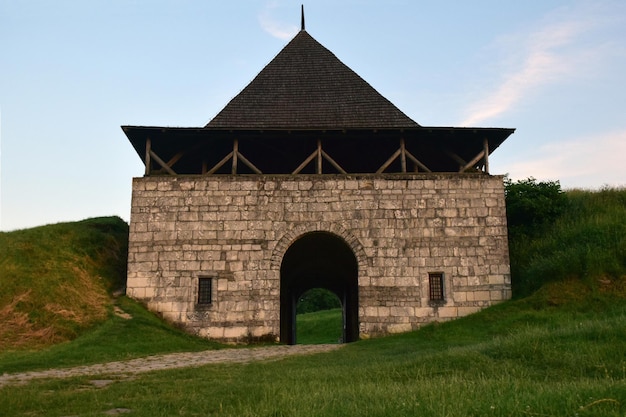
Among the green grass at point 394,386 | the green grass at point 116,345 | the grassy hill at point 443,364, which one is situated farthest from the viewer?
the green grass at point 116,345

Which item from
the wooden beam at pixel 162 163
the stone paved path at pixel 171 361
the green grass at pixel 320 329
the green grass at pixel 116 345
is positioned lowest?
the green grass at pixel 320 329

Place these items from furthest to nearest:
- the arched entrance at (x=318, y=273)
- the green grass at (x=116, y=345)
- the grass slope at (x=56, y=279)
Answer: the arched entrance at (x=318, y=273)
the grass slope at (x=56, y=279)
the green grass at (x=116, y=345)

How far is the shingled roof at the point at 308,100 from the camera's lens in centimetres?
1541

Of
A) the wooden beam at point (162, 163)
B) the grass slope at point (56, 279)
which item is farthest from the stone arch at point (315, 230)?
the grass slope at point (56, 279)

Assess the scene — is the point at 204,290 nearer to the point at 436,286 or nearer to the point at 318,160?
the point at 318,160

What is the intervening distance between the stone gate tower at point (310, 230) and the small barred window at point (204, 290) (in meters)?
0.02

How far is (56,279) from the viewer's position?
43.4ft

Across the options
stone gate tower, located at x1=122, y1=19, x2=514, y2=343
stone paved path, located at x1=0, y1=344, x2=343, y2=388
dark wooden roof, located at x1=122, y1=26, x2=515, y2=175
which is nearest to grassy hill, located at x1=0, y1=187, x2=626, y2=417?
stone paved path, located at x1=0, y1=344, x2=343, y2=388

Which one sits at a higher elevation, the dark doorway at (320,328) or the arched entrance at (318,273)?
the arched entrance at (318,273)

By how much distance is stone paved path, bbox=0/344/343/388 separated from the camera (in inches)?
328

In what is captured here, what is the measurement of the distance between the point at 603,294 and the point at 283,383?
27.5 feet

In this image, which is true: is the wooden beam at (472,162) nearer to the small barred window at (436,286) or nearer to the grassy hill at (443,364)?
the grassy hill at (443,364)

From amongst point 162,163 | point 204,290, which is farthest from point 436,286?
point 162,163

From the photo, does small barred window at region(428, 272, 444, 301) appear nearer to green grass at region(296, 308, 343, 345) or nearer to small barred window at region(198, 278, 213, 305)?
small barred window at region(198, 278, 213, 305)
